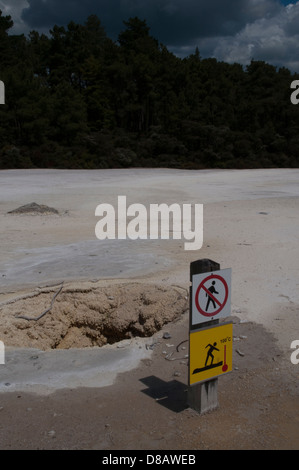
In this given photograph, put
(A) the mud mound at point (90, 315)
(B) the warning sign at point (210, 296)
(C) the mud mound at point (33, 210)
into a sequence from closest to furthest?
(B) the warning sign at point (210, 296) → (A) the mud mound at point (90, 315) → (C) the mud mound at point (33, 210)

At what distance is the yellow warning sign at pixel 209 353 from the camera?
3.58m

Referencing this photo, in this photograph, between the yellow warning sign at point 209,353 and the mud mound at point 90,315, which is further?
the mud mound at point 90,315

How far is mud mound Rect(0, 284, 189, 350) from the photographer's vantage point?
5613mm

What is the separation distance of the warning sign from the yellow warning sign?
110 millimetres

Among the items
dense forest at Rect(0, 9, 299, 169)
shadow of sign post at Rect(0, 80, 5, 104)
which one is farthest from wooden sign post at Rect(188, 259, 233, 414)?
shadow of sign post at Rect(0, 80, 5, 104)

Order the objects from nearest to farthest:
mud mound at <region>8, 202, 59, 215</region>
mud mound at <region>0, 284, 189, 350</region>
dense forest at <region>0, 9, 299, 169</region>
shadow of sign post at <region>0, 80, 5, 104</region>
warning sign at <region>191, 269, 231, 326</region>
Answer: warning sign at <region>191, 269, 231, 326</region> < mud mound at <region>0, 284, 189, 350</region> < mud mound at <region>8, 202, 59, 215</region> < shadow of sign post at <region>0, 80, 5, 104</region> < dense forest at <region>0, 9, 299, 169</region>

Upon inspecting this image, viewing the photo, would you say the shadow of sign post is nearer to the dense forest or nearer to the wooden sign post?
the dense forest

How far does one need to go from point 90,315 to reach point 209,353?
2.64 metres

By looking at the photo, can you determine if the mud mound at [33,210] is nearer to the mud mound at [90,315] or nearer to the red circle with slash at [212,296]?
the mud mound at [90,315]

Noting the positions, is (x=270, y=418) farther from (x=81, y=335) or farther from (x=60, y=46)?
(x=60, y=46)

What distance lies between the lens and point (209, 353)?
3676 millimetres

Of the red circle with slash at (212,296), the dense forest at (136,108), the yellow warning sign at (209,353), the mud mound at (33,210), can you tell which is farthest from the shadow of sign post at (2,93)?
the yellow warning sign at (209,353)

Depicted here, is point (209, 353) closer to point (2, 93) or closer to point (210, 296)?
point (210, 296)

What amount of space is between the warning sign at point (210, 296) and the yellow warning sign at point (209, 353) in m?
0.11
